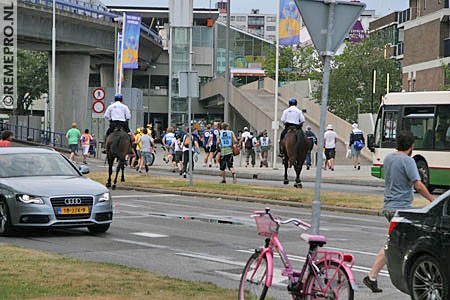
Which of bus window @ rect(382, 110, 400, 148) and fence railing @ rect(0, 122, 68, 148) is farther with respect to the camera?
fence railing @ rect(0, 122, 68, 148)

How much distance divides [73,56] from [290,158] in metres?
47.8

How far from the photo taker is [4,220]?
1598 centimetres

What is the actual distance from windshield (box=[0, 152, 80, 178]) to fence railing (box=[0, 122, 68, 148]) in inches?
1908

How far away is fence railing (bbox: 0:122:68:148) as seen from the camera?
6650 cm

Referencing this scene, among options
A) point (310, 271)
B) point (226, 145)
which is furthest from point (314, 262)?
point (226, 145)

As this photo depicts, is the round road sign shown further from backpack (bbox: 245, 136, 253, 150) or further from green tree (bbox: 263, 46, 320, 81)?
green tree (bbox: 263, 46, 320, 81)

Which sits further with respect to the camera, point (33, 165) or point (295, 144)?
point (295, 144)

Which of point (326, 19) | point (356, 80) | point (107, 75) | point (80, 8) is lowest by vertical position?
point (326, 19)

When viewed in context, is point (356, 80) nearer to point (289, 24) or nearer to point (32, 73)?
point (289, 24)

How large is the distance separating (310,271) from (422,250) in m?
1.72

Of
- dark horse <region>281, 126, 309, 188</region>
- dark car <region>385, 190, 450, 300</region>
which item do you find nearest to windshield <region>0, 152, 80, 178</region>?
dark car <region>385, 190, 450, 300</region>

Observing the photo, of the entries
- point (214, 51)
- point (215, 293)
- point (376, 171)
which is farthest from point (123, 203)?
point (214, 51)

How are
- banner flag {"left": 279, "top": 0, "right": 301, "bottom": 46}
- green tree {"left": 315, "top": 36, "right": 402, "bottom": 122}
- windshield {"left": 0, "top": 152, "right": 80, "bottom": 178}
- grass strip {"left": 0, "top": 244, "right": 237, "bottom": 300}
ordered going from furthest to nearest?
green tree {"left": 315, "top": 36, "right": 402, "bottom": 122} < banner flag {"left": 279, "top": 0, "right": 301, "bottom": 46} < windshield {"left": 0, "top": 152, "right": 80, "bottom": 178} < grass strip {"left": 0, "top": 244, "right": 237, "bottom": 300}

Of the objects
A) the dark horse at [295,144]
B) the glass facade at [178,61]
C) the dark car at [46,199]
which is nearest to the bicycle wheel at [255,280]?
the dark car at [46,199]
